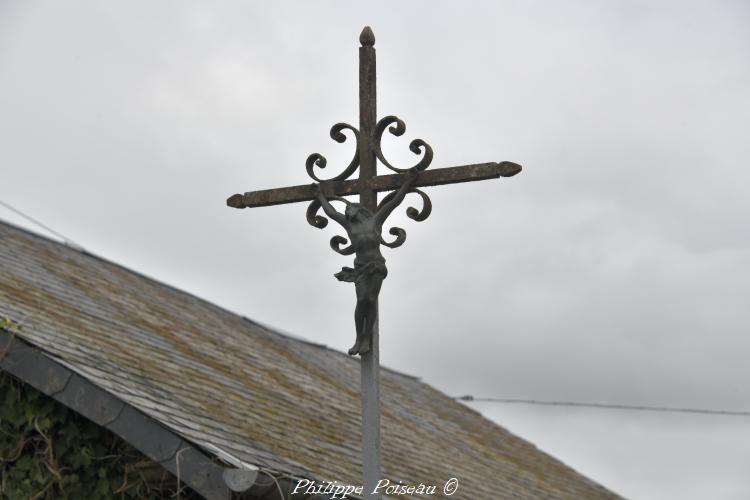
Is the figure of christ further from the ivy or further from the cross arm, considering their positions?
the ivy

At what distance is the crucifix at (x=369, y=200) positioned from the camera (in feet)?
16.3

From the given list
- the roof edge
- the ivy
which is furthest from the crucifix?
the ivy

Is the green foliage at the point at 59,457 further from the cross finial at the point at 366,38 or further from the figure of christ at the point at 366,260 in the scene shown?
the cross finial at the point at 366,38

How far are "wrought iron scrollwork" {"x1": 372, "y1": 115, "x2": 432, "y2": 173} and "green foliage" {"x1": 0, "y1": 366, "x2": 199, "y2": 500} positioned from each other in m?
2.73

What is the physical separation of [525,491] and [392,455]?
2508 millimetres

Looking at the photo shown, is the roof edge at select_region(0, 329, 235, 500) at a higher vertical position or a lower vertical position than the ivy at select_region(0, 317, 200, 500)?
higher

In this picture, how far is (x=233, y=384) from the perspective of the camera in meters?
9.44

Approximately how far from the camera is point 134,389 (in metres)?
7.40

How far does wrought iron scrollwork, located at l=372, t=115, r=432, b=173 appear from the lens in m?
5.07

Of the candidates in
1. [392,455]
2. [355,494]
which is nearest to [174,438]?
[355,494]

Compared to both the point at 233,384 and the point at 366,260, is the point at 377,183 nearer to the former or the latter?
the point at 366,260

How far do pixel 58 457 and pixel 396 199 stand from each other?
3.26 meters

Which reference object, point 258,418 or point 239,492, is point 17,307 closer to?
point 258,418

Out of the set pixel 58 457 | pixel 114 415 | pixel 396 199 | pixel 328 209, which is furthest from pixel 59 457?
pixel 396 199
